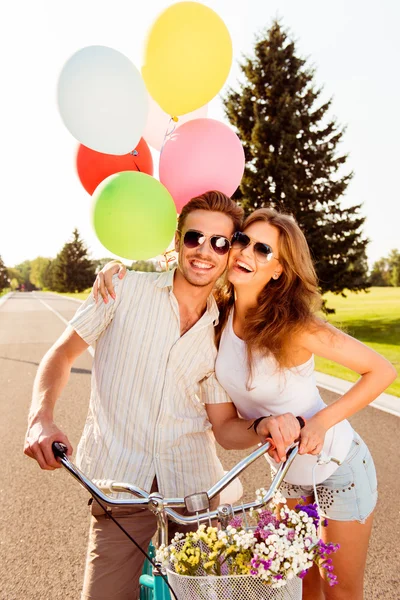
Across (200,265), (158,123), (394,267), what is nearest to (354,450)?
(200,265)

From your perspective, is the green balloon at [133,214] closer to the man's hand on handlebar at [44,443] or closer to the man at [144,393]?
the man at [144,393]

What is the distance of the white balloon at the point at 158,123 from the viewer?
3.06 meters

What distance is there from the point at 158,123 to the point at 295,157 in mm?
19153

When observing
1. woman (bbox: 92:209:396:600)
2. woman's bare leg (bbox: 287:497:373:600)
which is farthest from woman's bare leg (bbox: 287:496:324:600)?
woman's bare leg (bbox: 287:497:373:600)

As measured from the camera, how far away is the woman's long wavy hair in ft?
7.93

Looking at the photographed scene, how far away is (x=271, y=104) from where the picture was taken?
2119 cm

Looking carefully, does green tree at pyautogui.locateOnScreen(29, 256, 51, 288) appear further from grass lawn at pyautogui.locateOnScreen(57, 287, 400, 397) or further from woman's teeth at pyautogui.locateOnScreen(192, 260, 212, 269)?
woman's teeth at pyautogui.locateOnScreen(192, 260, 212, 269)

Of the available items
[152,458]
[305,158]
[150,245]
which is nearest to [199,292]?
[150,245]

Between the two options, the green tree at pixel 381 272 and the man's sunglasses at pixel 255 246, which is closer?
the man's sunglasses at pixel 255 246

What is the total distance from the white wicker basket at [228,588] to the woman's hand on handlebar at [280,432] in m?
0.55

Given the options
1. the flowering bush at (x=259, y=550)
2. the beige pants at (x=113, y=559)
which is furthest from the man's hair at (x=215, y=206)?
the flowering bush at (x=259, y=550)

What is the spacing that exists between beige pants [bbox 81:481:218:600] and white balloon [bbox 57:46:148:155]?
181 centimetres

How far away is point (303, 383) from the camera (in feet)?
8.02

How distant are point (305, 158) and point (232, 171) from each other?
1958cm
